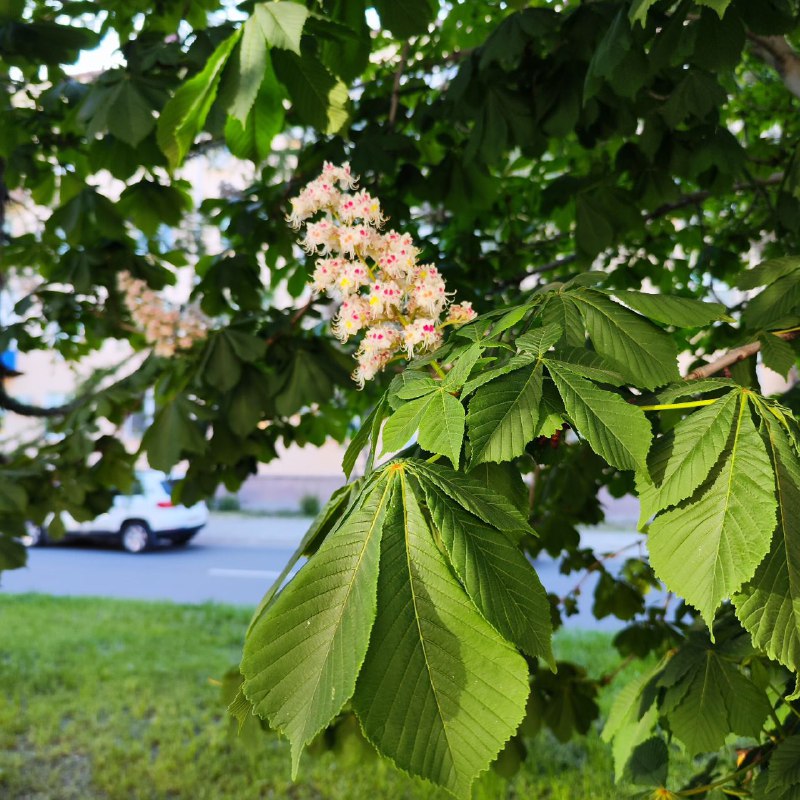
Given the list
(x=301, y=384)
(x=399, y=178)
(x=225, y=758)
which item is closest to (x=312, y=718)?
(x=301, y=384)

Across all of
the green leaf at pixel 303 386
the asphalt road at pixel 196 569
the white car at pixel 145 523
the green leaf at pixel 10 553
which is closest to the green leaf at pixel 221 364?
the green leaf at pixel 303 386

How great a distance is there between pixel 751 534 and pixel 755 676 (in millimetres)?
758

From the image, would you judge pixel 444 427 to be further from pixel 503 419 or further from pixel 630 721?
pixel 630 721

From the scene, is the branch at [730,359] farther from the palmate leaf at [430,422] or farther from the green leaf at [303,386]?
the green leaf at [303,386]

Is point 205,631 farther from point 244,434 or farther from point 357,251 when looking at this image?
point 357,251

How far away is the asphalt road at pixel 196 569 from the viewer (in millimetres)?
7199

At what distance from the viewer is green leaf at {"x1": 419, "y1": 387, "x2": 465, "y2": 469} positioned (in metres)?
0.62

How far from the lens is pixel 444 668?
526 millimetres

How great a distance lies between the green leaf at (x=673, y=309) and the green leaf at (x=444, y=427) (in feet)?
0.72

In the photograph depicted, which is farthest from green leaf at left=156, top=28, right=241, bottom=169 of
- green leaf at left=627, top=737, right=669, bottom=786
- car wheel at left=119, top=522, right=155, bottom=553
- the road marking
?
car wheel at left=119, top=522, right=155, bottom=553

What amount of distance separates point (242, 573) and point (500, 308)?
744 cm

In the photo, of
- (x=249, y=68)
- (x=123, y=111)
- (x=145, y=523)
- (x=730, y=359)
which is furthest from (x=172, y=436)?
(x=145, y=523)

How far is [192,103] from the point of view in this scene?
95 cm

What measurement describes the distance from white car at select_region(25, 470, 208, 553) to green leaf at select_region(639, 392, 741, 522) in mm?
8280
